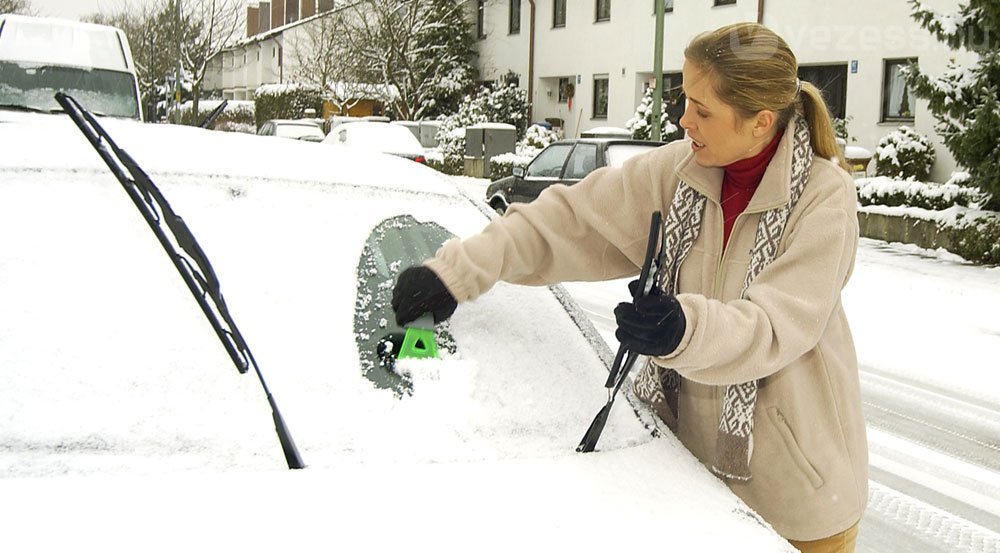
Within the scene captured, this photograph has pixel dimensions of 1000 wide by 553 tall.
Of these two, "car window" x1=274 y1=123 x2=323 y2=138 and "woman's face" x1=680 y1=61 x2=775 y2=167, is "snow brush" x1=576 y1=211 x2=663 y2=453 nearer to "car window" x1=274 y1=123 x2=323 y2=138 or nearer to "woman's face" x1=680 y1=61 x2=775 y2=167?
"woman's face" x1=680 y1=61 x2=775 y2=167

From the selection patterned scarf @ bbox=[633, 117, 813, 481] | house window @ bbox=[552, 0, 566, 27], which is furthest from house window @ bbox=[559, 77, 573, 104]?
patterned scarf @ bbox=[633, 117, 813, 481]

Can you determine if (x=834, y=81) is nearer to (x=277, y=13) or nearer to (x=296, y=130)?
(x=296, y=130)

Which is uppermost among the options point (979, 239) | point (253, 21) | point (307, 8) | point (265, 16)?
point (265, 16)

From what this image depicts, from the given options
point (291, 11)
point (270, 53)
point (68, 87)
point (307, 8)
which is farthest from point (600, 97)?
point (291, 11)

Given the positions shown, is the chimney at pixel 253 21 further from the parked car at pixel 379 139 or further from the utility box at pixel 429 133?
the parked car at pixel 379 139

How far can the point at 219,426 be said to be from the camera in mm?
1816

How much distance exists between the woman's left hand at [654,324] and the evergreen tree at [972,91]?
10.6 metres

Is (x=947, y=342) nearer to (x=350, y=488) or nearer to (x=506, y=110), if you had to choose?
(x=350, y=488)

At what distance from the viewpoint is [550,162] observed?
13219mm

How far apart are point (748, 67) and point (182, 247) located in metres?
1.12

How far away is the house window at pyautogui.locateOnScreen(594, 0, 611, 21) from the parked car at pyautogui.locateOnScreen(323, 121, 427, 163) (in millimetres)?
9982

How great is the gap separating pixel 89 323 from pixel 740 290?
4.19ft

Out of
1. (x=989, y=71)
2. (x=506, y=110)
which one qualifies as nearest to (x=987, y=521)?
(x=989, y=71)

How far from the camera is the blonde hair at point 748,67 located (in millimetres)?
1941
